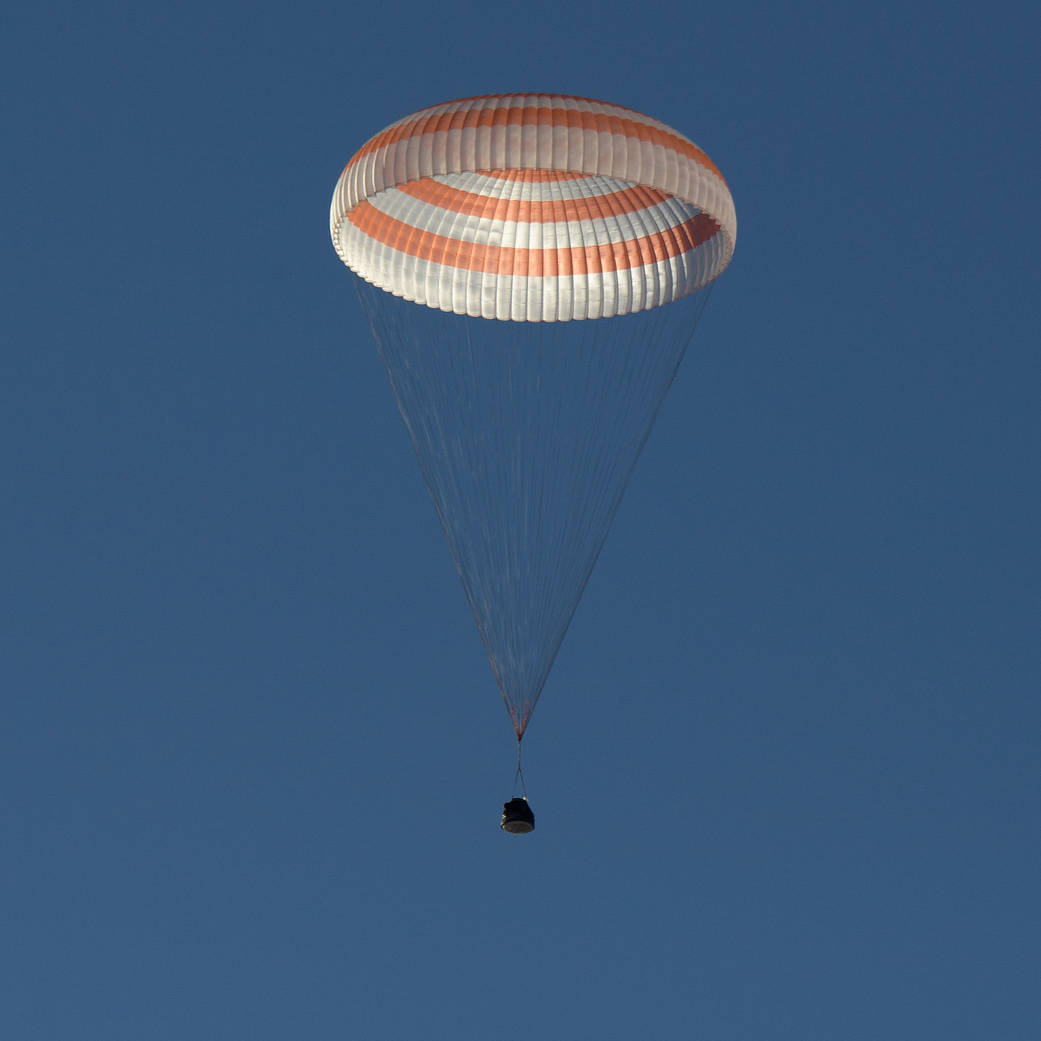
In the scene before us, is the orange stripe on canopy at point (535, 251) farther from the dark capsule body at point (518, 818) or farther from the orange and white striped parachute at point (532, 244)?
the dark capsule body at point (518, 818)

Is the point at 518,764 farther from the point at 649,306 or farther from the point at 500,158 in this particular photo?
the point at 500,158

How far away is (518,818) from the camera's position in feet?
105

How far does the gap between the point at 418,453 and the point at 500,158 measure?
6.36 meters

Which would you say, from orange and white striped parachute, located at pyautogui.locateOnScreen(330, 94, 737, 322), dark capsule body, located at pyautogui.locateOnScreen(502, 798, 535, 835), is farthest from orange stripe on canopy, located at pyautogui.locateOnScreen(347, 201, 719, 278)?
dark capsule body, located at pyautogui.locateOnScreen(502, 798, 535, 835)

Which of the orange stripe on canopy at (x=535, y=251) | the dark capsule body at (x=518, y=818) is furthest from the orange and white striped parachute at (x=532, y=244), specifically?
the dark capsule body at (x=518, y=818)

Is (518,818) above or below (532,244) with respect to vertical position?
below

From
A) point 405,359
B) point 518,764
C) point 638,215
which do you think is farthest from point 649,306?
point 518,764

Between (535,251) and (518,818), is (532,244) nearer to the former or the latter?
(535,251)

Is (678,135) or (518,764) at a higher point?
(678,135)

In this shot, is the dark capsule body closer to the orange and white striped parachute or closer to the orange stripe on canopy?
the orange and white striped parachute

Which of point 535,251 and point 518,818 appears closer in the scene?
point 518,818

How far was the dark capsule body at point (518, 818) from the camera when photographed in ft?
105

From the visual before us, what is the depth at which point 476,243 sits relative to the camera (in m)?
32.5

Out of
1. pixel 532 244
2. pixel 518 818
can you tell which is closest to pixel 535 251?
pixel 532 244
